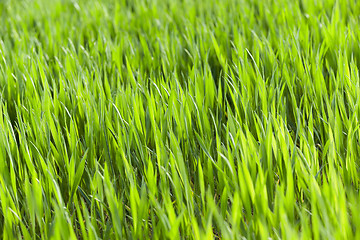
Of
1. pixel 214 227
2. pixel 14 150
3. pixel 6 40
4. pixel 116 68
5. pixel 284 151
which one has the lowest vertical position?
pixel 214 227

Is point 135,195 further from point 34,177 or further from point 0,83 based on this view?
point 0,83

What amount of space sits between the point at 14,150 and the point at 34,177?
216mm

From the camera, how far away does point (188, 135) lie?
1.14 meters

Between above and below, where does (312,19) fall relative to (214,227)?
above

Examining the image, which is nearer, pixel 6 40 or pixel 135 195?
pixel 135 195

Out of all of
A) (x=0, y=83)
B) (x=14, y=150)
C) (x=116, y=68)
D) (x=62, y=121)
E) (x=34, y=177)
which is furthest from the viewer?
(x=116, y=68)

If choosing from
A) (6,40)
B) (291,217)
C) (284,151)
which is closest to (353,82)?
(284,151)

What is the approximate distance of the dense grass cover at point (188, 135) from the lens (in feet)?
2.81

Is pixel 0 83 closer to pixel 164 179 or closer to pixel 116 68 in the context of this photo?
pixel 116 68

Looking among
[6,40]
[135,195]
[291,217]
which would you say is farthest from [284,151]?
[6,40]

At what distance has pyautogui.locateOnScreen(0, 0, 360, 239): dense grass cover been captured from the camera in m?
0.86

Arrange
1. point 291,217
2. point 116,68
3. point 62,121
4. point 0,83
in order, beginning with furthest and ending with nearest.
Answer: point 116,68, point 0,83, point 62,121, point 291,217

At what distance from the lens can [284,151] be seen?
964 millimetres

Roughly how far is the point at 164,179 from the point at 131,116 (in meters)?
0.33
